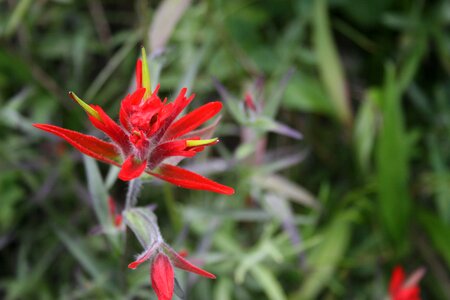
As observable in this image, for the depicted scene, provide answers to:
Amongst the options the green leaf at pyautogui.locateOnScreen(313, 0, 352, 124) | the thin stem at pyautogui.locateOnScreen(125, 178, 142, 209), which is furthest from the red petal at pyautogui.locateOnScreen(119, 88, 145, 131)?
the green leaf at pyautogui.locateOnScreen(313, 0, 352, 124)

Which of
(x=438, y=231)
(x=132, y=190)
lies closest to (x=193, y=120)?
(x=132, y=190)

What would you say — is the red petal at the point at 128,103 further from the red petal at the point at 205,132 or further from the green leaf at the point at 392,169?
the green leaf at the point at 392,169

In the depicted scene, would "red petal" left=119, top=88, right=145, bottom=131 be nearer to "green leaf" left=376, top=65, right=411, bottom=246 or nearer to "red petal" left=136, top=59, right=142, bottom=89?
"red petal" left=136, top=59, right=142, bottom=89

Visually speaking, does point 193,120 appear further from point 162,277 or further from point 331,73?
point 331,73

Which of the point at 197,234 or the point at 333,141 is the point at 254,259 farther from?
the point at 333,141

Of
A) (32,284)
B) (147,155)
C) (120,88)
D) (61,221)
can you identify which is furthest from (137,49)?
(147,155)

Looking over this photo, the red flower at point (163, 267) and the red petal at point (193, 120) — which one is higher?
the red petal at point (193, 120)

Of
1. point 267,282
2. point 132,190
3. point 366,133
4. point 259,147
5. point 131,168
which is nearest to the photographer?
point 131,168

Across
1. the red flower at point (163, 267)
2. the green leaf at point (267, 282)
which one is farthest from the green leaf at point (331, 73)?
the red flower at point (163, 267)
